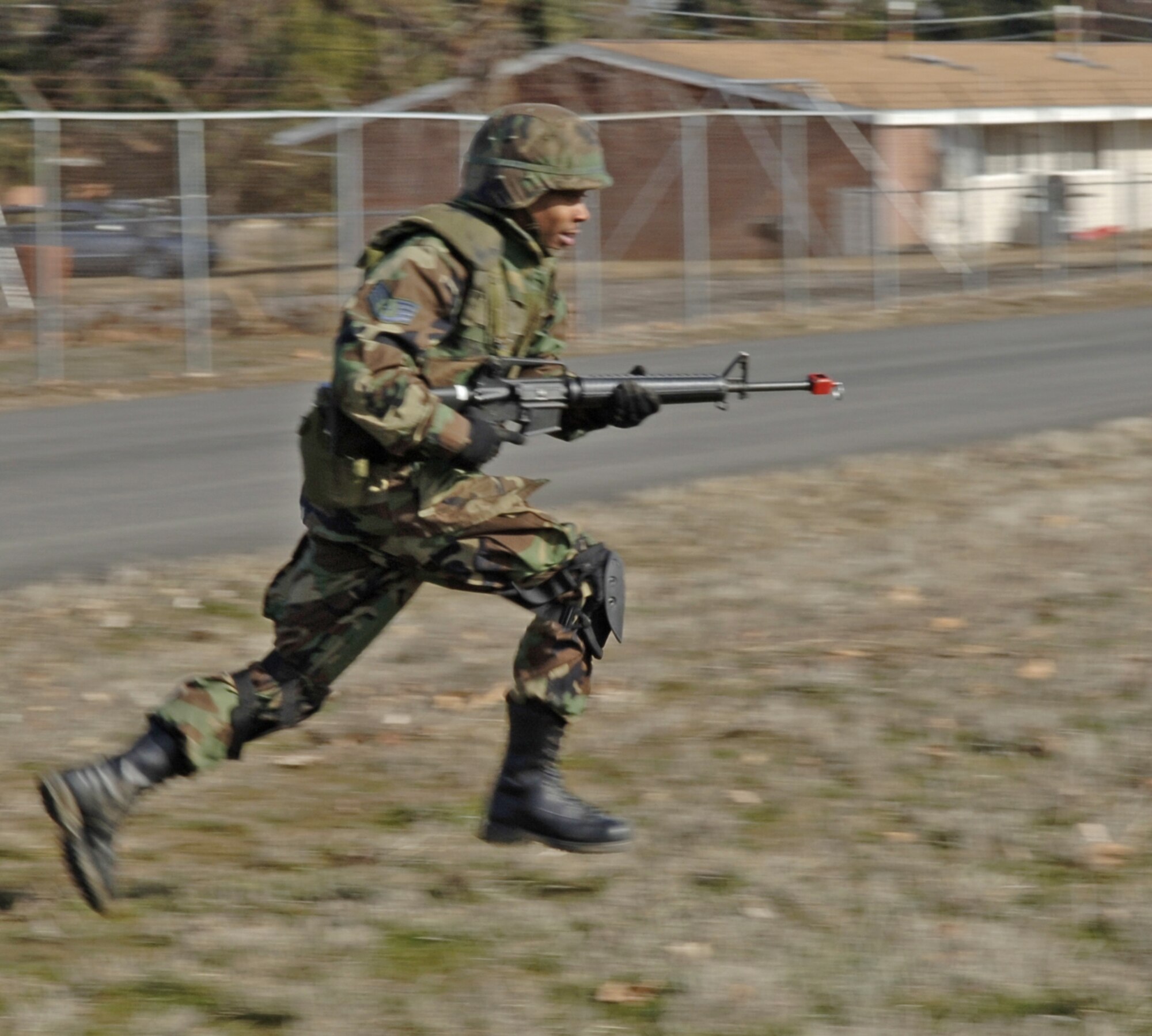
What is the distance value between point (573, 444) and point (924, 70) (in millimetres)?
23766

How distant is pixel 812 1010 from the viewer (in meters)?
3.71

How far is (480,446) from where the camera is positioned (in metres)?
4.15

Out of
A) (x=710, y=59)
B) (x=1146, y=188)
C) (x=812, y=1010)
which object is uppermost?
(x=710, y=59)

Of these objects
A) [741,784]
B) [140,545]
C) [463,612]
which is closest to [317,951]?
[741,784]

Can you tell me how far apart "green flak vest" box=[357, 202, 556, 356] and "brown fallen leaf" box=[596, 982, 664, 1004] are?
144 centimetres

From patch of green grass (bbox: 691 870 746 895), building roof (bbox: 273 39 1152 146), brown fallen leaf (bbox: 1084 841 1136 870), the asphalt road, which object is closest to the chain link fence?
the asphalt road

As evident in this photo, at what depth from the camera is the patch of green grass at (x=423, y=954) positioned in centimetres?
395

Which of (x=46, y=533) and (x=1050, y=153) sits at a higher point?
(x=1050, y=153)

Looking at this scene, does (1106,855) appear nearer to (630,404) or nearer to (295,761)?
(630,404)

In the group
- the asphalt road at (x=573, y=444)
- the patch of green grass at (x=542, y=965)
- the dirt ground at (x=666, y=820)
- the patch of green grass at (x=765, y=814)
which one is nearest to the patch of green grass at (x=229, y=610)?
the dirt ground at (x=666, y=820)

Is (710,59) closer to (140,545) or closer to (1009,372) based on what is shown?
(1009,372)

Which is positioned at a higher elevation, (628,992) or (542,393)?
(542,393)

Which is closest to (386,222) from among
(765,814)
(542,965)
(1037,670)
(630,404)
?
(1037,670)

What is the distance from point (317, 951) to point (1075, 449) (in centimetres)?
818
